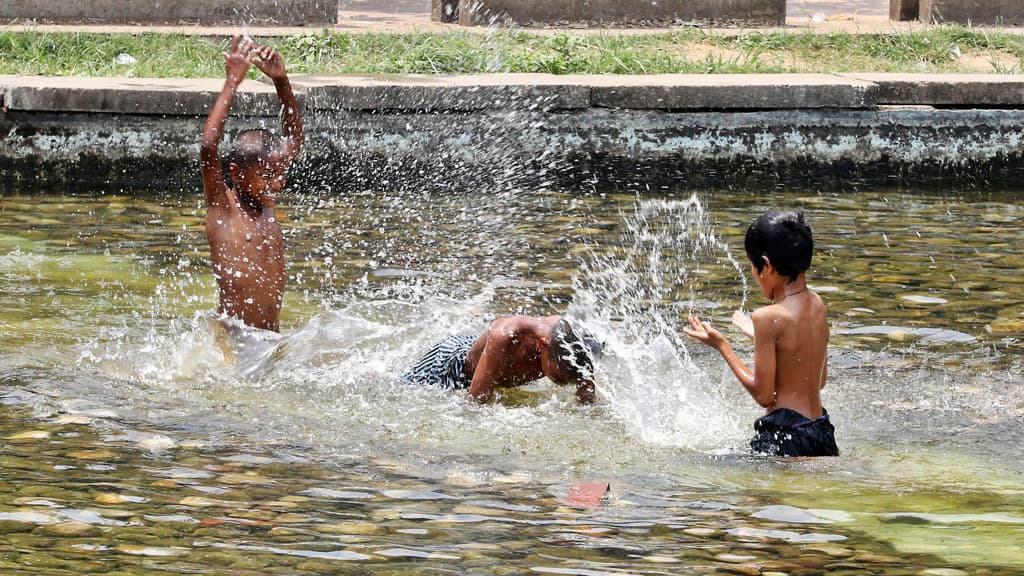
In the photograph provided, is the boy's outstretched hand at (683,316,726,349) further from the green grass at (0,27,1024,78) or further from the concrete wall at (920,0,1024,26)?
the concrete wall at (920,0,1024,26)

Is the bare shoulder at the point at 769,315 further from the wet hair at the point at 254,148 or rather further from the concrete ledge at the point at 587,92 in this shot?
the concrete ledge at the point at 587,92

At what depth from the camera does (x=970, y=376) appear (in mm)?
5410

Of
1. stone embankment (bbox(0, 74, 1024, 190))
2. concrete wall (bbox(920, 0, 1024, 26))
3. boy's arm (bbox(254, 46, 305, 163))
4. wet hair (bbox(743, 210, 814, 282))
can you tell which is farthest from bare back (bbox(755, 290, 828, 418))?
concrete wall (bbox(920, 0, 1024, 26))

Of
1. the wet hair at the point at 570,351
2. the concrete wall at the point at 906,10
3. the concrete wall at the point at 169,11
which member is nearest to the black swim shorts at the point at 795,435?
the wet hair at the point at 570,351

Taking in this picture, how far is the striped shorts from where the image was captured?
518 centimetres

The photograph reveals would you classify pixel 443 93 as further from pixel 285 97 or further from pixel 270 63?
pixel 270 63

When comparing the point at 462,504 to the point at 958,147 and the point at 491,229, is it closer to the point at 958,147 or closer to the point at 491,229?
the point at 491,229

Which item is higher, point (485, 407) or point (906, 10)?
point (906, 10)

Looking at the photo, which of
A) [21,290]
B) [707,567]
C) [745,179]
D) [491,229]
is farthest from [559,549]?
[745,179]

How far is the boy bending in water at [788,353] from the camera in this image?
433cm

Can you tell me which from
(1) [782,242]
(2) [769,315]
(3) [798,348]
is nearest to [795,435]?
(3) [798,348]

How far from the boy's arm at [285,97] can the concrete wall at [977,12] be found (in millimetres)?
8242

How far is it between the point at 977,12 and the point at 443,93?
561 centimetres

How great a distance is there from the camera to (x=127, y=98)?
Result: 8.64 meters
